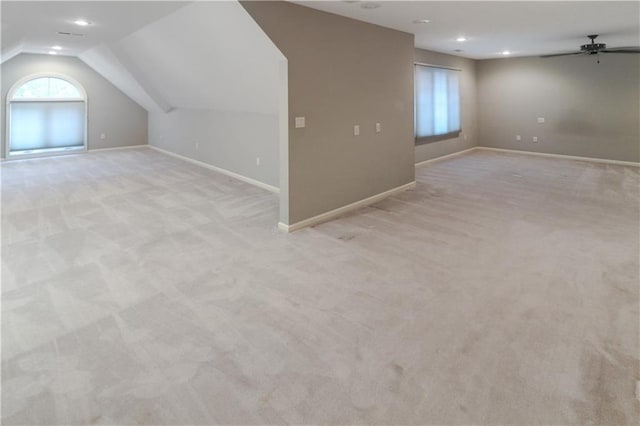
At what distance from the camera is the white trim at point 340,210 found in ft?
13.7

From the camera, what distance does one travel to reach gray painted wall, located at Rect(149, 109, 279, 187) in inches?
231

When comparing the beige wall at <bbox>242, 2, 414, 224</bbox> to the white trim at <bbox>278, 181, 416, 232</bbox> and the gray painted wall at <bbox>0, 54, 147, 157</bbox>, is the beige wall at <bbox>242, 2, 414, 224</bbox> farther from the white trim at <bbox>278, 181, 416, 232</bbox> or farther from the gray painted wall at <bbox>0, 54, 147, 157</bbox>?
the gray painted wall at <bbox>0, 54, 147, 157</bbox>

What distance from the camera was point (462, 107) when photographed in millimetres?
9203

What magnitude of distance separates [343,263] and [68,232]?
303cm

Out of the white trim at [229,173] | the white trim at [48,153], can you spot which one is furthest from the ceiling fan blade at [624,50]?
the white trim at [48,153]

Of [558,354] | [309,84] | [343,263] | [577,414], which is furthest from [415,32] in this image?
[577,414]

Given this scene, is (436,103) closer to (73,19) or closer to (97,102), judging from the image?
(73,19)

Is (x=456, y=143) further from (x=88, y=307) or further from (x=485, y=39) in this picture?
(x=88, y=307)

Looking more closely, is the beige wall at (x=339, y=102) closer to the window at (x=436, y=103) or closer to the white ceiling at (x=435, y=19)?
the white ceiling at (x=435, y=19)

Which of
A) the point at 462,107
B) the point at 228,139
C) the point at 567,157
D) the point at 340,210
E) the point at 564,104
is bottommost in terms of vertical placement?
the point at 340,210

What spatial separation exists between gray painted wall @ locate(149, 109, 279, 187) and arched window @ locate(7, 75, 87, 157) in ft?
7.19

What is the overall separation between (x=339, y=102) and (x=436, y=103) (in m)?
4.36

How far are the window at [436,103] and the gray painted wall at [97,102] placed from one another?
737 cm

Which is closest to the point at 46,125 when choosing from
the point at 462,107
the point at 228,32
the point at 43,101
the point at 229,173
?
the point at 43,101
